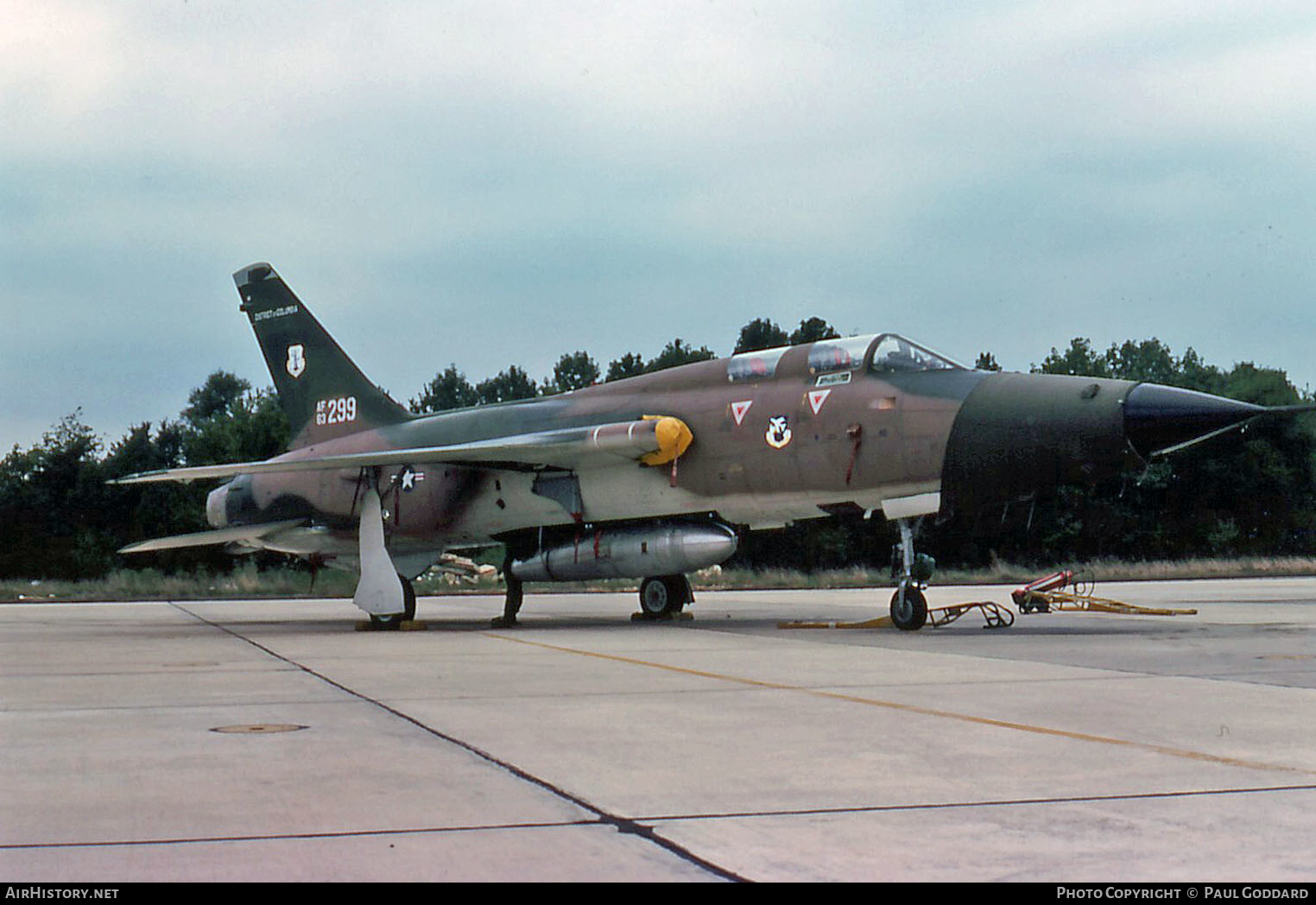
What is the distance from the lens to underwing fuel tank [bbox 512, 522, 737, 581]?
15.0 m

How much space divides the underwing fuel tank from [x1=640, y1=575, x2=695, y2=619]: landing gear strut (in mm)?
1296

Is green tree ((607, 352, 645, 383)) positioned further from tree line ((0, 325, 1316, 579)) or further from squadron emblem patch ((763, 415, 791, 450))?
squadron emblem patch ((763, 415, 791, 450))

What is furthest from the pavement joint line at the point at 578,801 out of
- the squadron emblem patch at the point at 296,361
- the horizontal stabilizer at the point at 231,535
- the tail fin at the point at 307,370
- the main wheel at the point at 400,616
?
the squadron emblem patch at the point at 296,361

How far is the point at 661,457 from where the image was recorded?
586 inches

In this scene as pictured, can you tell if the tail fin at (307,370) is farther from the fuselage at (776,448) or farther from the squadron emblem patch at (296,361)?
the fuselage at (776,448)

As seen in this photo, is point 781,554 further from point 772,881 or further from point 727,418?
point 772,881

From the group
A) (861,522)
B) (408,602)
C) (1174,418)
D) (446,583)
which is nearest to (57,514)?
(446,583)

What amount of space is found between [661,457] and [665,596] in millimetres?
2874

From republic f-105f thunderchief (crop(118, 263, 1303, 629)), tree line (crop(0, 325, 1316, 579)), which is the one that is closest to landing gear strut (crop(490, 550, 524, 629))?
republic f-105f thunderchief (crop(118, 263, 1303, 629))

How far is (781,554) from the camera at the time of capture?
4725cm

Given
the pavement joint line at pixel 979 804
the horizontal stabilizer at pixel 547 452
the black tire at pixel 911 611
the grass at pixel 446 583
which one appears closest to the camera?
the pavement joint line at pixel 979 804

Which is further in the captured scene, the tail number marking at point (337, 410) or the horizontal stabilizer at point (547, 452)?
the tail number marking at point (337, 410)

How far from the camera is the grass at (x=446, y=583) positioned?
30750mm

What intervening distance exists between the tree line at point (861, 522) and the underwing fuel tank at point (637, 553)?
2969 cm
